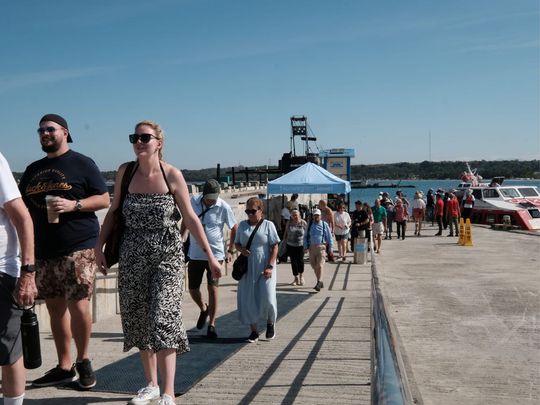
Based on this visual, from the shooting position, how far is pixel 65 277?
4.53 meters

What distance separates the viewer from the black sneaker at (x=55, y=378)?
474cm

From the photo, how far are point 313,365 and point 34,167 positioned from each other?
290 centimetres

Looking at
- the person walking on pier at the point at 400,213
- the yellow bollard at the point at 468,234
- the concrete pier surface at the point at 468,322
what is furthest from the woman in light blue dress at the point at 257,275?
the person walking on pier at the point at 400,213

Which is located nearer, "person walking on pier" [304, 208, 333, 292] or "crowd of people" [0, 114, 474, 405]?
"crowd of people" [0, 114, 474, 405]

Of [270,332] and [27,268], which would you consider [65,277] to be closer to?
[27,268]

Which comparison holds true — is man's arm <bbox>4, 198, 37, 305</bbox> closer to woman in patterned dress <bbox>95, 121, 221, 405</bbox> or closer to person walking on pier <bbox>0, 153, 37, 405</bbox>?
person walking on pier <bbox>0, 153, 37, 405</bbox>

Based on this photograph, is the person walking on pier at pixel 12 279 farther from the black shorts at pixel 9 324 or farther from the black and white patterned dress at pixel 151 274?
the black and white patterned dress at pixel 151 274

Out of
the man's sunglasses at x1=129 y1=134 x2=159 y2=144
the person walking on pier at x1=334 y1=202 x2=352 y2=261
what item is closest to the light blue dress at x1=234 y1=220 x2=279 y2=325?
the man's sunglasses at x1=129 y1=134 x2=159 y2=144

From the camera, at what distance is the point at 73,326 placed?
4.63 metres

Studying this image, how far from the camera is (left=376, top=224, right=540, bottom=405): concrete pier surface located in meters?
6.06

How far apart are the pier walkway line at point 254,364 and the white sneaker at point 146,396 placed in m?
0.25

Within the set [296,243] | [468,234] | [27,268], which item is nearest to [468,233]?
[468,234]

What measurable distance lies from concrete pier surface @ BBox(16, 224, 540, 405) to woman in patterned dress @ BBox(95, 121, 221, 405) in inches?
25.2

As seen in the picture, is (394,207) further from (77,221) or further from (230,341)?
(77,221)
